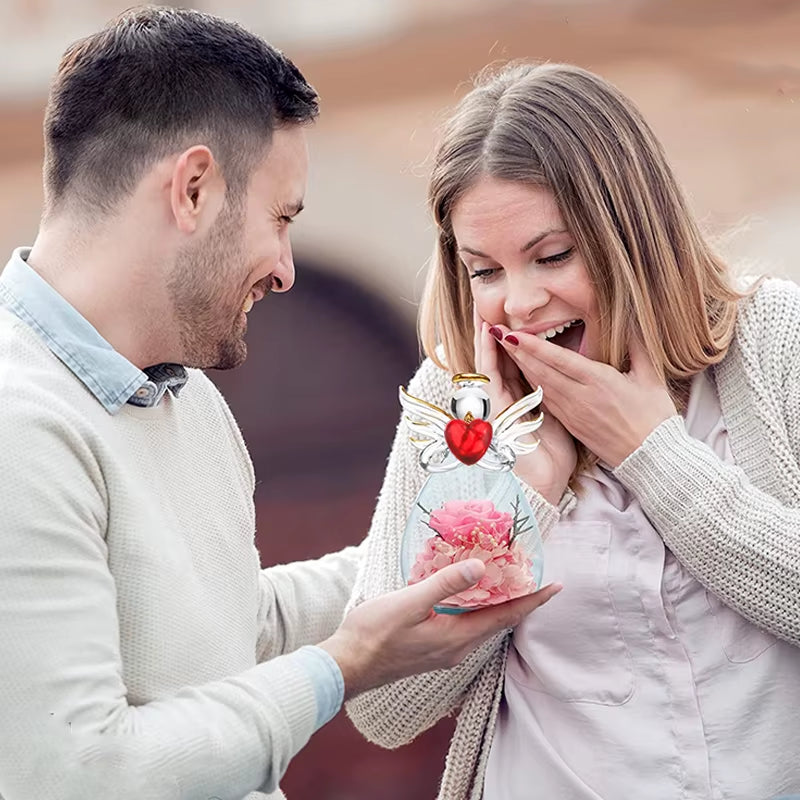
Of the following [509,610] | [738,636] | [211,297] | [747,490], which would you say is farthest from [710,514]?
[211,297]

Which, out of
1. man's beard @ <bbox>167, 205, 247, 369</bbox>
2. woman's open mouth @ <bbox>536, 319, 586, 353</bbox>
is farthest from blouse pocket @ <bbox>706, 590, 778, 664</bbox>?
man's beard @ <bbox>167, 205, 247, 369</bbox>

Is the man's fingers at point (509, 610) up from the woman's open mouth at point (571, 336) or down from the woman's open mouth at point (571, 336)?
down

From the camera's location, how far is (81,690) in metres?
1.24

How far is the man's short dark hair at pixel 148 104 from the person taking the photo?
1.48m

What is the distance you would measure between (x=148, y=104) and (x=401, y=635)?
704 mm

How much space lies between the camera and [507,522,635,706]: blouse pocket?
5.33ft

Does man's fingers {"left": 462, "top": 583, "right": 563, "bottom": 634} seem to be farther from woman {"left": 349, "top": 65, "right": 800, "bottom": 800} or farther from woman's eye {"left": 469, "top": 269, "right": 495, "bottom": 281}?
woman's eye {"left": 469, "top": 269, "right": 495, "bottom": 281}

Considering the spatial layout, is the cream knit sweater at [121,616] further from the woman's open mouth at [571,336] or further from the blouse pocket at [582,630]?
the woman's open mouth at [571,336]

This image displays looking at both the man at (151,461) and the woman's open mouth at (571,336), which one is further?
the woman's open mouth at (571,336)

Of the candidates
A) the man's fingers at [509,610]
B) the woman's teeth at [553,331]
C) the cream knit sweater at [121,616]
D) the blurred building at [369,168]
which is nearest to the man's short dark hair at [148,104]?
the cream knit sweater at [121,616]

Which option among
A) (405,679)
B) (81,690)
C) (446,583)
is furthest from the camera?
(405,679)

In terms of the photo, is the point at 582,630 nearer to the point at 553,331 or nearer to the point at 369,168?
the point at 553,331

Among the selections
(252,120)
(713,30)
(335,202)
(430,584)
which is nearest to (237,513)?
(430,584)

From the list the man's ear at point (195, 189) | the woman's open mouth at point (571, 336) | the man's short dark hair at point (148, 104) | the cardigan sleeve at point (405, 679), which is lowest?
the cardigan sleeve at point (405, 679)
